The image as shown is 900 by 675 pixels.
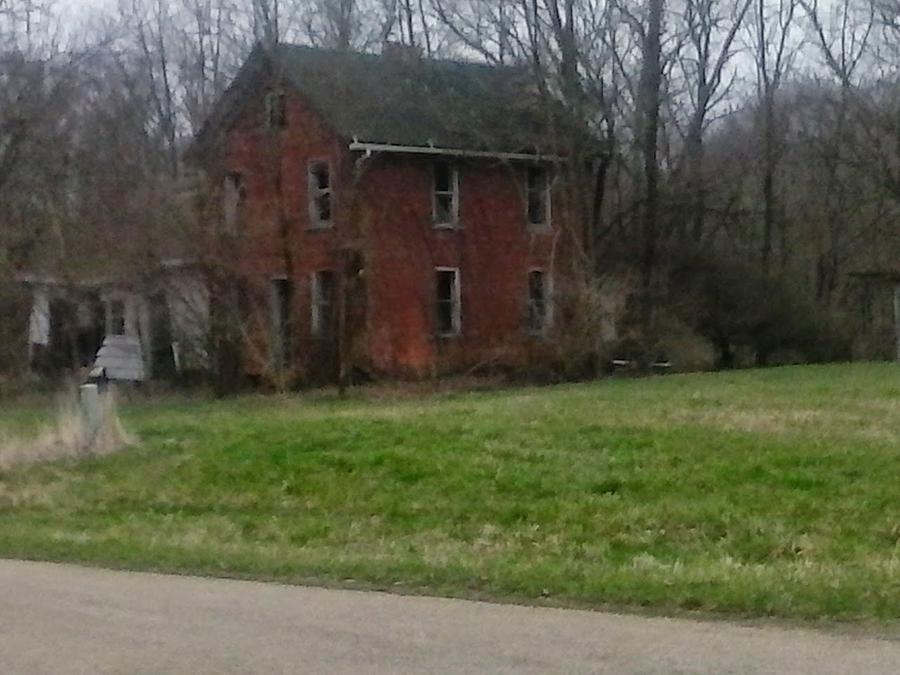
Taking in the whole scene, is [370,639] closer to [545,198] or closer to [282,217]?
[282,217]

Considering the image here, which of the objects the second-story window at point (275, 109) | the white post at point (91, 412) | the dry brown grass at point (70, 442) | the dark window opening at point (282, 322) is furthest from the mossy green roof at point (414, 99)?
the white post at point (91, 412)

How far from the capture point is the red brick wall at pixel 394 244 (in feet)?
118

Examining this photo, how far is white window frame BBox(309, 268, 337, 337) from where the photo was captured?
37375 millimetres

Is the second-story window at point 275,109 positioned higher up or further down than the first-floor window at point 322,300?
higher up

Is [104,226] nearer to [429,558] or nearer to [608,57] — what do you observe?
[608,57]

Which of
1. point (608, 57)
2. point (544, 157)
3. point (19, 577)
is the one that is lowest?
point (19, 577)

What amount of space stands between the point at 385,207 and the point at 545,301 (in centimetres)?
509

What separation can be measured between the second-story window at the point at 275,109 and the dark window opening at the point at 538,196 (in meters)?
6.99

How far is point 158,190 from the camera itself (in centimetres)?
3472

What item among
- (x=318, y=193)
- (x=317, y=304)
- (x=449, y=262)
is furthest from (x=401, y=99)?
(x=317, y=304)

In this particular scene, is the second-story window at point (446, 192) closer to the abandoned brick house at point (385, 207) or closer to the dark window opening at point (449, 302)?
the abandoned brick house at point (385, 207)

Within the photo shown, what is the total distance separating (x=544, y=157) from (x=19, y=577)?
28.7m

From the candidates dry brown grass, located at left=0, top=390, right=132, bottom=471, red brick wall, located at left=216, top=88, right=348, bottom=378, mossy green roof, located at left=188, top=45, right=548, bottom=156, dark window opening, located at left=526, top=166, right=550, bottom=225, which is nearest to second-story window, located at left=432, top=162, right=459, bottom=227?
mossy green roof, located at left=188, top=45, right=548, bottom=156

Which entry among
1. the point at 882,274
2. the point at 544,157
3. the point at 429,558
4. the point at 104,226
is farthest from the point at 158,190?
the point at 429,558
